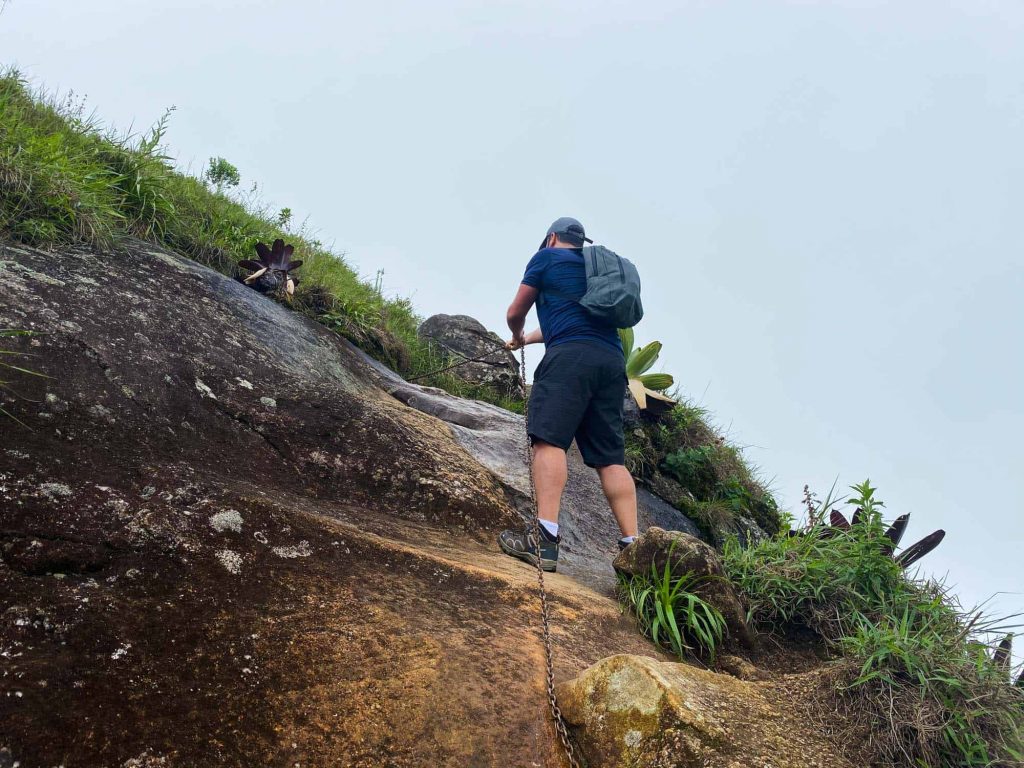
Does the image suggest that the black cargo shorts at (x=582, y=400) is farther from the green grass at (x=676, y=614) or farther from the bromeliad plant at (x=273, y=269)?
the bromeliad plant at (x=273, y=269)

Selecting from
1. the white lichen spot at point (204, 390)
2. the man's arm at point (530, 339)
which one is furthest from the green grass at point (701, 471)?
the white lichen spot at point (204, 390)

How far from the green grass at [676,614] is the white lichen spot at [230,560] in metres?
1.72

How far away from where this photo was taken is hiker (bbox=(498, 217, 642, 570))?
3.62 metres

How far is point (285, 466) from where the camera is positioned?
10.4ft

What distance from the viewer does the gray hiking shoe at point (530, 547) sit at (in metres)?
3.53

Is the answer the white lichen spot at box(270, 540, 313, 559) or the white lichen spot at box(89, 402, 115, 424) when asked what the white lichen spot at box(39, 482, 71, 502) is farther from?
the white lichen spot at box(270, 540, 313, 559)

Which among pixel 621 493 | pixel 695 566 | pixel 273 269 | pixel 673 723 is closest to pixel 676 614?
pixel 695 566

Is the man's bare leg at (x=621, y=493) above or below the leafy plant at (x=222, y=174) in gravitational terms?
below

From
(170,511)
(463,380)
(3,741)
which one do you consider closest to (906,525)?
(170,511)

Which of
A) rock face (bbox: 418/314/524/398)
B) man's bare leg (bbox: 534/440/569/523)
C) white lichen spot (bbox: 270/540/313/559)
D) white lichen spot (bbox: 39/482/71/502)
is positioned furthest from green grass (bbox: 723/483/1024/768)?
rock face (bbox: 418/314/524/398)

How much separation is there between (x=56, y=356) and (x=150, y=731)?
1.81 m

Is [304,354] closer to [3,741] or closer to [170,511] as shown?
[170,511]

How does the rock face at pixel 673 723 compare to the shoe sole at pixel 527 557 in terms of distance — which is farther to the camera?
the shoe sole at pixel 527 557

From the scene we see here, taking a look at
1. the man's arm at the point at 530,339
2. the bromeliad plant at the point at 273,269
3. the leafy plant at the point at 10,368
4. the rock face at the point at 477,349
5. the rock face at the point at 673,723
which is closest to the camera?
the rock face at the point at 673,723
